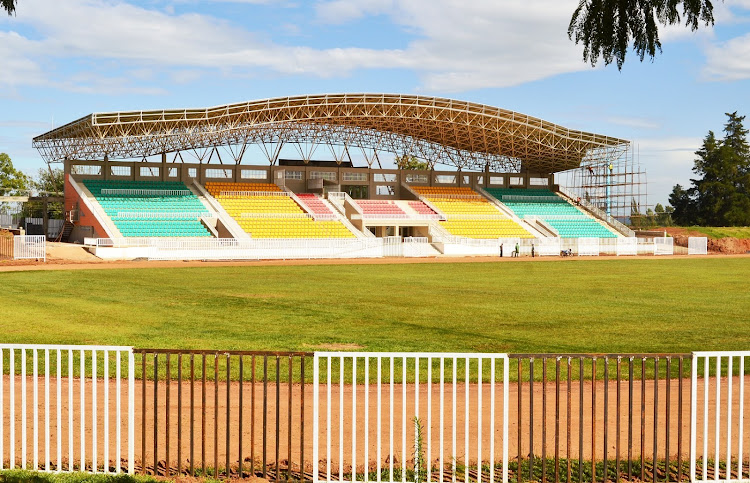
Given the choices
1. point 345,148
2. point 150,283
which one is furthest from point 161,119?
point 150,283

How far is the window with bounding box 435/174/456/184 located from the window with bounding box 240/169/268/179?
17468 mm

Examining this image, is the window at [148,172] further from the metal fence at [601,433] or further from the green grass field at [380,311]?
the metal fence at [601,433]

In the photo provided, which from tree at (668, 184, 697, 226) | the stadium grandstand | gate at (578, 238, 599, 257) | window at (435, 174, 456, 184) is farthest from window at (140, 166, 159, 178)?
tree at (668, 184, 697, 226)

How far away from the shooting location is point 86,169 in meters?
61.0

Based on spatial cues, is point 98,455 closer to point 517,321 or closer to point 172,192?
point 517,321

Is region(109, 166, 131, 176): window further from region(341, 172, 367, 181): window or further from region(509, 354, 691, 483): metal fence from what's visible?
region(509, 354, 691, 483): metal fence

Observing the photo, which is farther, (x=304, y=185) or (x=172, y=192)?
(x=304, y=185)

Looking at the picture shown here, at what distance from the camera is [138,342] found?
14273mm

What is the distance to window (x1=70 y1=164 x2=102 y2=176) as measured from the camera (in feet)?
198

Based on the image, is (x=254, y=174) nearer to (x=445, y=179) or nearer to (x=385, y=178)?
(x=385, y=178)

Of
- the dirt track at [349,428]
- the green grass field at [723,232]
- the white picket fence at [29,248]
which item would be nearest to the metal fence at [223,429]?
the dirt track at [349,428]

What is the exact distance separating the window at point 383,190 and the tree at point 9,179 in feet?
169

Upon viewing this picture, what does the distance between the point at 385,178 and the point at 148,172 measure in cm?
2168

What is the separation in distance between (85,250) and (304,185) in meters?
25.9
